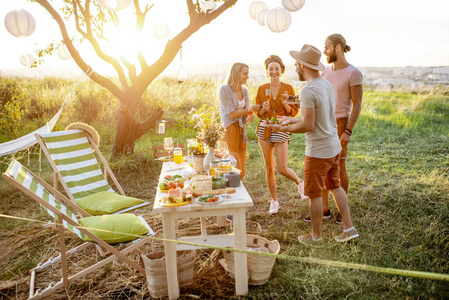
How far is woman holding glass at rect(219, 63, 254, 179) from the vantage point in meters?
3.59

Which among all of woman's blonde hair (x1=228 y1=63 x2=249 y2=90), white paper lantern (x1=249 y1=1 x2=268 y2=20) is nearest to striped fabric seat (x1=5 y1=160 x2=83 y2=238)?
woman's blonde hair (x1=228 y1=63 x2=249 y2=90)

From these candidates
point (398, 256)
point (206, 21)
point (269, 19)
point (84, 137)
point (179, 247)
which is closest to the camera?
point (179, 247)

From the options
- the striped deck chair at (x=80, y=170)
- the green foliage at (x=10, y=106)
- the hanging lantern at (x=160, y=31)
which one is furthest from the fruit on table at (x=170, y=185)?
the green foliage at (x=10, y=106)

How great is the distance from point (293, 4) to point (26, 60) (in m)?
4.65

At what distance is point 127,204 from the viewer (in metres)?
3.07

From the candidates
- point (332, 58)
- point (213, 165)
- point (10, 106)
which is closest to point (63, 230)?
point (213, 165)

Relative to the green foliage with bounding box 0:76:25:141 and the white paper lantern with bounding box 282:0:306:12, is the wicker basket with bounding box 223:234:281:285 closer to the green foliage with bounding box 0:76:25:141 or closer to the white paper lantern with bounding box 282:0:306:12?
the white paper lantern with bounding box 282:0:306:12

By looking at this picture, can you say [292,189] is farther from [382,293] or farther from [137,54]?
[137,54]

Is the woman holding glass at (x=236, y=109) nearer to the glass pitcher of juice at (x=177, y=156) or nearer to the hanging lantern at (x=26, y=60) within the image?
the glass pitcher of juice at (x=177, y=156)

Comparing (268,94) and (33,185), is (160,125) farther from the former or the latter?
(33,185)

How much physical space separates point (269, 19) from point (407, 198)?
2801 millimetres

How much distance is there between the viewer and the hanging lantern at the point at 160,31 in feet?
19.7

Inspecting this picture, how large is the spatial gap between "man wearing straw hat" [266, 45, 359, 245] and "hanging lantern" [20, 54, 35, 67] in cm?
521

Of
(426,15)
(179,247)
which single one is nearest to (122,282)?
(179,247)
